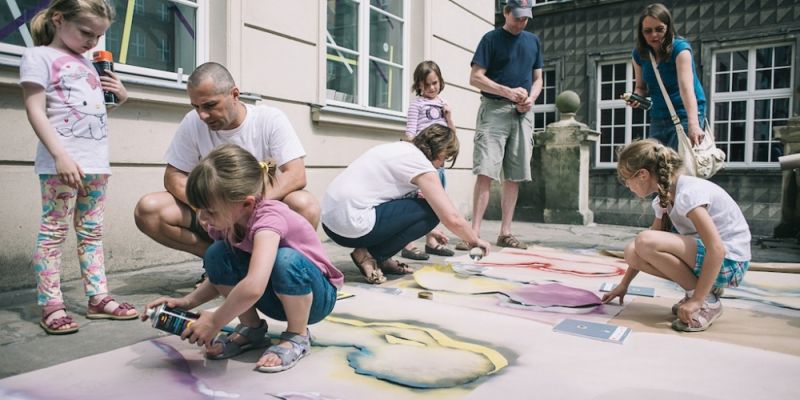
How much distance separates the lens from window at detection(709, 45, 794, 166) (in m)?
10.2

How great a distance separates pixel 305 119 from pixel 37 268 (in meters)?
2.55

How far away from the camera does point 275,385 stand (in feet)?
5.29

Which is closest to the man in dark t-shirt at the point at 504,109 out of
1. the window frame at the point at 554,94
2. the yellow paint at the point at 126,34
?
the yellow paint at the point at 126,34

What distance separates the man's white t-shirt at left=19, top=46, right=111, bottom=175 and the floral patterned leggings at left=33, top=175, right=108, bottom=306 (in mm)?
67

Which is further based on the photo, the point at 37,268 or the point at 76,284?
the point at 76,284

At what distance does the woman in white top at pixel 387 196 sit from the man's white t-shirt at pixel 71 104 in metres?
1.12

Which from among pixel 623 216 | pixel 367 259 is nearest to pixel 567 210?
pixel 623 216

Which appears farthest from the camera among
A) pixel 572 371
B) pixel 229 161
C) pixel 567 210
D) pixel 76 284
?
pixel 567 210

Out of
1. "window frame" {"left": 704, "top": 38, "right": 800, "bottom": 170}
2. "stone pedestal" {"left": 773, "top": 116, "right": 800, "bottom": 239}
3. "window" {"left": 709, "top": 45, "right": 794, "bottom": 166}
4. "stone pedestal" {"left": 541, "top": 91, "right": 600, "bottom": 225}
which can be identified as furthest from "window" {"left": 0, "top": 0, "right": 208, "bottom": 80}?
"window" {"left": 709, "top": 45, "right": 794, "bottom": 166}

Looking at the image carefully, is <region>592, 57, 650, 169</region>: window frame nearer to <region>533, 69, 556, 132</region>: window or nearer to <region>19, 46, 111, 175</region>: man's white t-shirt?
<region>533, 69, 556, 132</region>: window

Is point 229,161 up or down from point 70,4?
down

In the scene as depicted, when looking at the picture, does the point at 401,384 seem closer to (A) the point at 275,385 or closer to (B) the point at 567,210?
(A) the point at 275,385

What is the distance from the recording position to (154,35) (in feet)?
11.7

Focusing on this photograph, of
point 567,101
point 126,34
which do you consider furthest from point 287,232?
point 567,101
